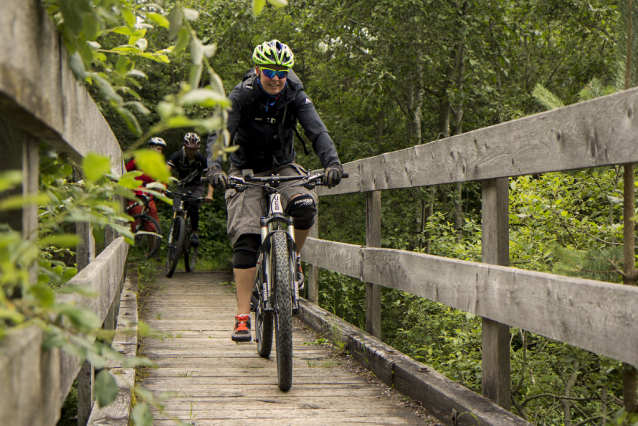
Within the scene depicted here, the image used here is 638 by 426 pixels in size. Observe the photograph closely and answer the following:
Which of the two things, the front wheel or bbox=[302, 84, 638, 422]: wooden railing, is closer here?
bbox=[302, 84, 638, 422]: wooden railing

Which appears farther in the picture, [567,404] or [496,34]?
[496,34]

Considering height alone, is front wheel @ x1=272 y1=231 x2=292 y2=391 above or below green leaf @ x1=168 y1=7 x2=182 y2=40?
below

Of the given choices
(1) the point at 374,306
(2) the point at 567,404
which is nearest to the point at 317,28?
(1) the point at 374,306

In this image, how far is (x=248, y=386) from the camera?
3.39 m

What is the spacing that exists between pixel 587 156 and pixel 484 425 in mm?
1049

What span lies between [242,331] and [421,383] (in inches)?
54.5

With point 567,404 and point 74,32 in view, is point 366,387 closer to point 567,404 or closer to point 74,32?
point 567,404

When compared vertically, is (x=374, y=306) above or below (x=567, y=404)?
above

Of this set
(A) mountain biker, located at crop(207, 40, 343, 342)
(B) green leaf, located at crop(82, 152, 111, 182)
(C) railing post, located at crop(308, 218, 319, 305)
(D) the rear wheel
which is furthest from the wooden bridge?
(D) the rear wheel

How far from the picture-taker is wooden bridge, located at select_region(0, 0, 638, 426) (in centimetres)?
90

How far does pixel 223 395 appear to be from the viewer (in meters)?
3.21

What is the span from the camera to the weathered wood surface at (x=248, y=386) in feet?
9.37

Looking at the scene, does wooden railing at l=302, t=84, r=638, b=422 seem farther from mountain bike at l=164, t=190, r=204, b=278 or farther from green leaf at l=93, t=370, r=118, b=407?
mountain bike at l=164, t=190, r=204, b=278

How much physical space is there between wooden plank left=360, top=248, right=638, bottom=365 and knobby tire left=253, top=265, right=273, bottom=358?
950 mm
